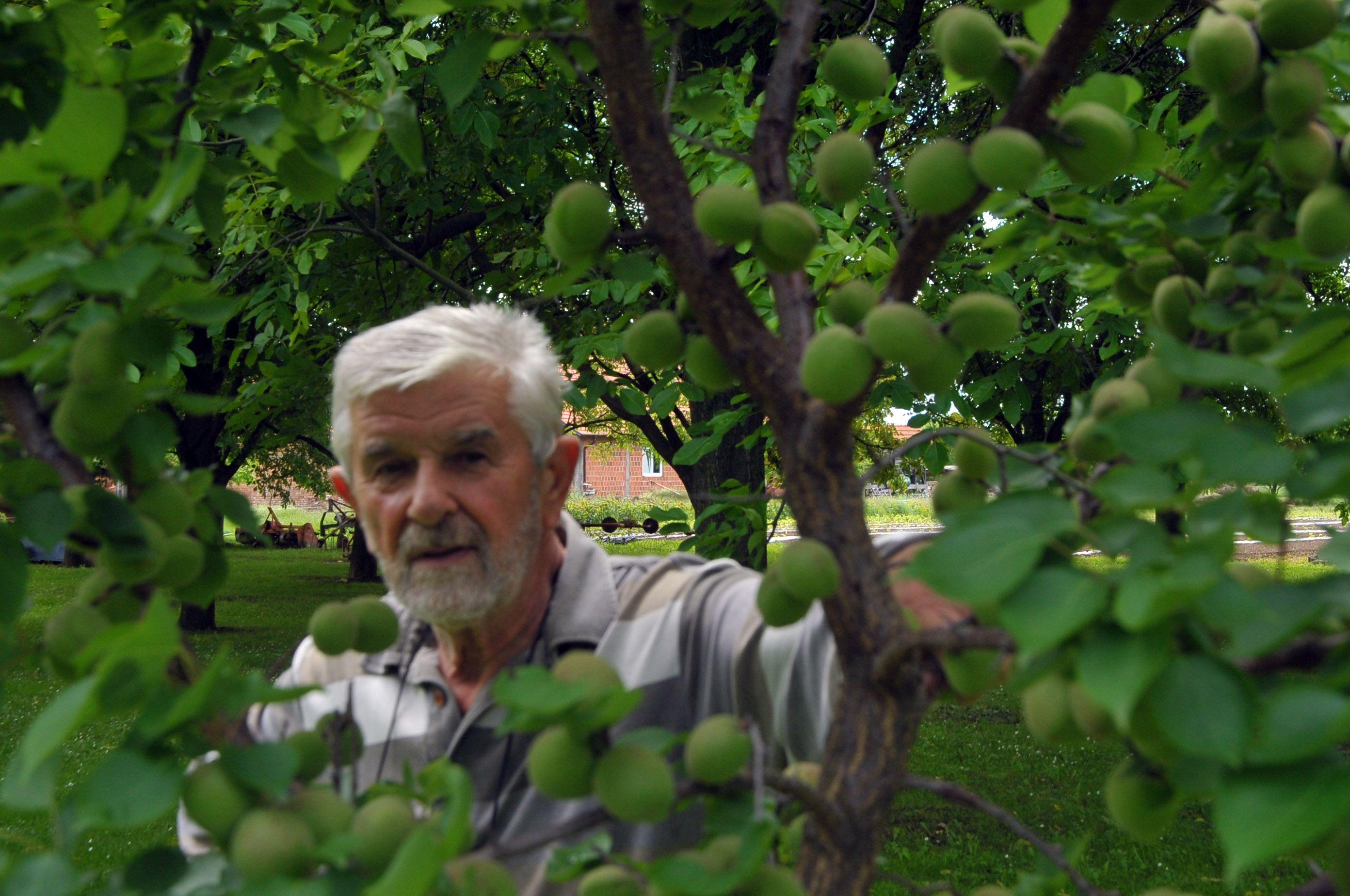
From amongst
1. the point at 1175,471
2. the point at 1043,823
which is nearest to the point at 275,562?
the point at 1043,823

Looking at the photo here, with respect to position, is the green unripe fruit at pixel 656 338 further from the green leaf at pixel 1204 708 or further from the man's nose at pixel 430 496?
the man's nose at pixel 430 496

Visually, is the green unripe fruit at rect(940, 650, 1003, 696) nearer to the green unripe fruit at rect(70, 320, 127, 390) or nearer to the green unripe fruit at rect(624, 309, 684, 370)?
the green unripe fruit at rect(624, 309, 684, 370)

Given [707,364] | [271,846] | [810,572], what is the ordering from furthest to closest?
1. [707,364]
2. [810,572]
3. [271,846]

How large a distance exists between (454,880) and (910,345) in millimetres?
698

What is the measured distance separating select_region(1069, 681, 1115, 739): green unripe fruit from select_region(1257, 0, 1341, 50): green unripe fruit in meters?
0.77

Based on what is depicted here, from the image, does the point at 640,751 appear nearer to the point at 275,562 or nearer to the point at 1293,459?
the point at 1293,459

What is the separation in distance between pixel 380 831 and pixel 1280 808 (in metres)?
0.70

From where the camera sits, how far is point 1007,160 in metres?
1.10

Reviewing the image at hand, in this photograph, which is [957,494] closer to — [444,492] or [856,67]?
[856,67]

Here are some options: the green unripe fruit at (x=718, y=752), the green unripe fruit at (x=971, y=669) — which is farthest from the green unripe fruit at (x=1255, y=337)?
the green unripe fruit at (x=718, y=752)

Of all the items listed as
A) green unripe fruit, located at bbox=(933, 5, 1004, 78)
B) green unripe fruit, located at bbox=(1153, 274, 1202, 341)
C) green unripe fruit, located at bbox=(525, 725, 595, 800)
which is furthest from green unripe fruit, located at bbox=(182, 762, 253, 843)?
green unripe fruit, located at bbox=(1153, 274, 1202, 341)

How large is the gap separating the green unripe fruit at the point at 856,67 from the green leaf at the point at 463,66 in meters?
0.46

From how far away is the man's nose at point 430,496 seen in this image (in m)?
2.33

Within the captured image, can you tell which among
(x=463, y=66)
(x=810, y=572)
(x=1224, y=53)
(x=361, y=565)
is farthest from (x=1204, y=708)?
(x=361, y=565)
